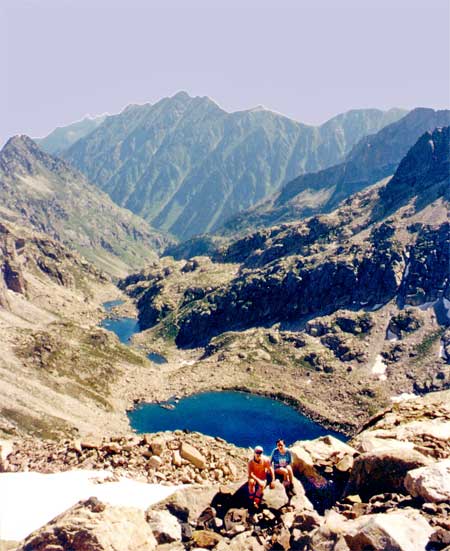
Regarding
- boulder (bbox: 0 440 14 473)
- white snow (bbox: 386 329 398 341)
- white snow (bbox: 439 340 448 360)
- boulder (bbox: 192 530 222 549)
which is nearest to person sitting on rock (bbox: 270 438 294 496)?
boulder (bbox: 192 530 222 549)

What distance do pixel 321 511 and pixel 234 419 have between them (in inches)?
5194

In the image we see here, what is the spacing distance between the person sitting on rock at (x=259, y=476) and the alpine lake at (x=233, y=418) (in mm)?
107894

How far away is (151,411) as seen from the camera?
503 ft

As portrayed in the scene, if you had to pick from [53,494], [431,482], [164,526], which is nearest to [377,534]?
[431,482]

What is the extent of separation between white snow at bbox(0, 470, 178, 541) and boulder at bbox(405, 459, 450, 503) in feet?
55.6

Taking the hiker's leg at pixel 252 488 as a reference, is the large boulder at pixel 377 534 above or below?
above

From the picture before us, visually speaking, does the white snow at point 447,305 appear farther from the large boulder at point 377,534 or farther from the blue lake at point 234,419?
the large boulder at point 377,534

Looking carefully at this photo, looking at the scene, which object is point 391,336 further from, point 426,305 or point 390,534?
point 390,534

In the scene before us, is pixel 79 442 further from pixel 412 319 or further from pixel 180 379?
pixel 412 319

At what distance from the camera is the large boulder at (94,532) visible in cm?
2059

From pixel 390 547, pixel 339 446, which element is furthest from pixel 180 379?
pixel 390 547

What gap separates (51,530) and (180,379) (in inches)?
6480

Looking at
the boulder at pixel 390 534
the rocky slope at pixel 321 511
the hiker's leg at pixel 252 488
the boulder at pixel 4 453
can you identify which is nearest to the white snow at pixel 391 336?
the rocky slope at pixel 321 511

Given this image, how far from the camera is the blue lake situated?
461ft
